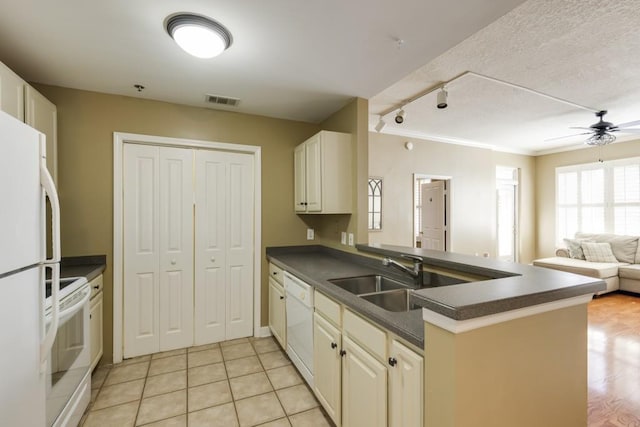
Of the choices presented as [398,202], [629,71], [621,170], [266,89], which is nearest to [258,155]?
[266,89]

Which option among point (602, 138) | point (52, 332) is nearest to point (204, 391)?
point (52, 332)

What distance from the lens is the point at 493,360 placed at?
101cm

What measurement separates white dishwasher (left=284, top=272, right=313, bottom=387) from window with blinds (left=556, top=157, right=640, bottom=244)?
6581 millimetres

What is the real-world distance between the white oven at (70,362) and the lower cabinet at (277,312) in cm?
149

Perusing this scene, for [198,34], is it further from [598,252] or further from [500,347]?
[598,252]

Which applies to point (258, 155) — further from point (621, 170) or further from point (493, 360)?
point (621, 170)

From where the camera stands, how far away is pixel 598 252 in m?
5.04

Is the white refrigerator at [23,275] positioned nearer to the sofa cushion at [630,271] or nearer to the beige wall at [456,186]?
the beige wall at [456,186]

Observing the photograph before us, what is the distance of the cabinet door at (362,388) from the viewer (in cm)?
132

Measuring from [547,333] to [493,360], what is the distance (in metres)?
0.33

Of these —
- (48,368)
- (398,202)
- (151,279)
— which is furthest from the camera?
(398,202)

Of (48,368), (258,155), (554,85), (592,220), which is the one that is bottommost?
(48,368)

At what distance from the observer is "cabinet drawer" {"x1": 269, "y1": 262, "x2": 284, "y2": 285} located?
9.20 ft

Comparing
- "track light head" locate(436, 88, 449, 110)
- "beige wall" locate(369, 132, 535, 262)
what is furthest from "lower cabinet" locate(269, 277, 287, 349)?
"track light head" locate(436, 88, 449, 110)
